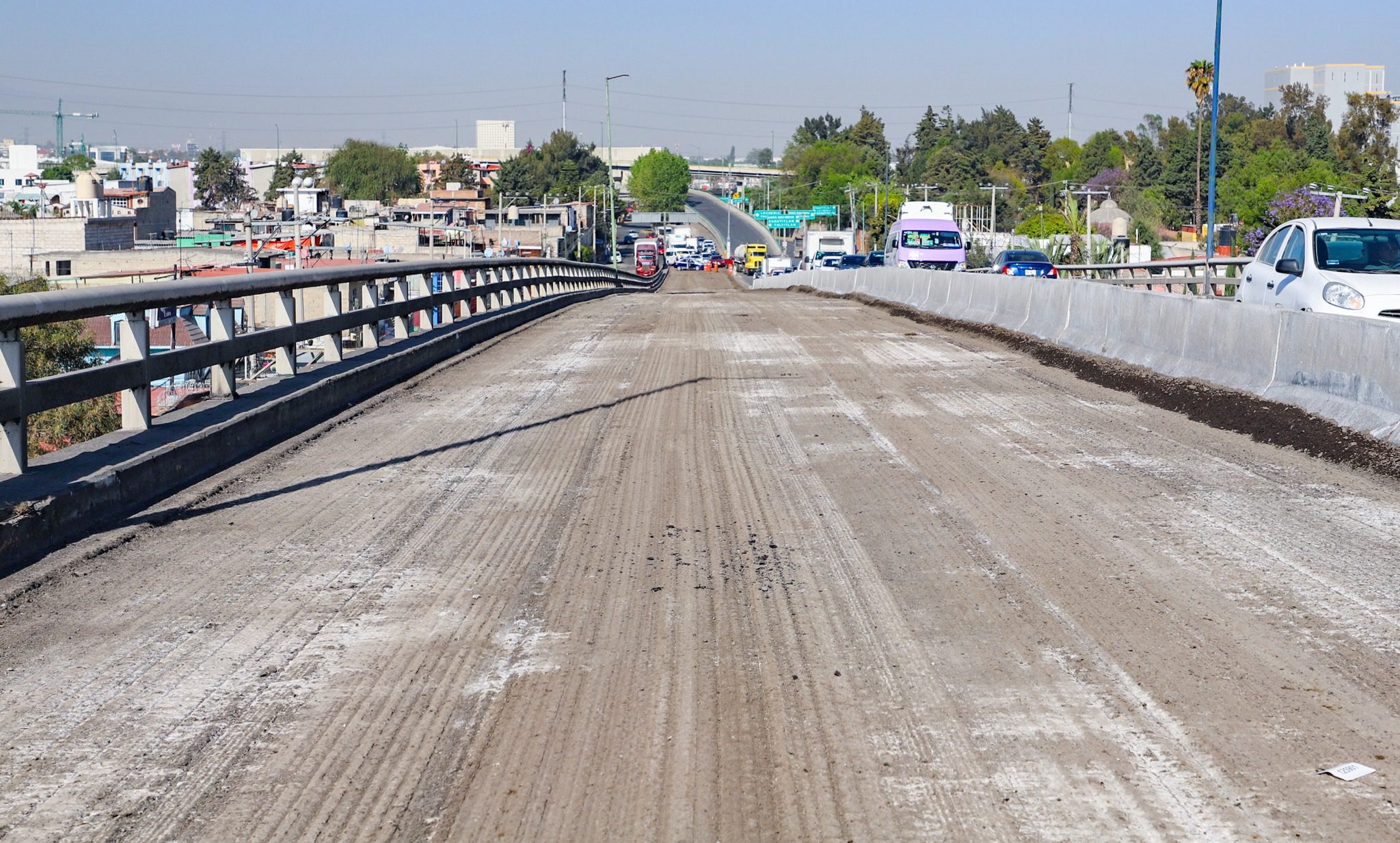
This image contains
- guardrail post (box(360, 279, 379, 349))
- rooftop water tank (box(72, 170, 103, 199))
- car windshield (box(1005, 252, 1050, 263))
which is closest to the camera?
guardrail post (box(360, 279, 379, 349))

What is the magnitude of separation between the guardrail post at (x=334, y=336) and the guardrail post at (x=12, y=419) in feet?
20.4

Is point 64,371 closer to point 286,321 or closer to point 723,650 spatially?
point 286,321

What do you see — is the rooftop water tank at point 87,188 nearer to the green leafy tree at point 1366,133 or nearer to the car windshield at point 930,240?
the car windshield at point 930,240

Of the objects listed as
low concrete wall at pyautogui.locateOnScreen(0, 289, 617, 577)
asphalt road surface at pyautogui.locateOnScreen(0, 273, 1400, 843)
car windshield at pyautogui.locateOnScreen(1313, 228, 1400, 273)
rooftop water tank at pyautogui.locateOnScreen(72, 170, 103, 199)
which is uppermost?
rooftop water tank at pyautogui.locateOnScreen(72, 170, 103, 199)

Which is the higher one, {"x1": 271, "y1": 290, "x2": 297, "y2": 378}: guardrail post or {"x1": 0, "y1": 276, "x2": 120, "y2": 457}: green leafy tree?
{"x1": 271, "y1": 290, "x2": 297, "y2": 378}: guardrail post

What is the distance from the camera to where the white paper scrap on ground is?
14.9ft

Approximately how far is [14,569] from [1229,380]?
11227 mm

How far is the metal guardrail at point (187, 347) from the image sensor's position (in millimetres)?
7672

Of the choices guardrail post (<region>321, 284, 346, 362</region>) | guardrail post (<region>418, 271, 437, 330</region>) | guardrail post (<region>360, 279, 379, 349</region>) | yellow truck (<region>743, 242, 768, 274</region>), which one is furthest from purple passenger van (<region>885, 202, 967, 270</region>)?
yellow truck (<region>743, 242, 768, 274</region>)

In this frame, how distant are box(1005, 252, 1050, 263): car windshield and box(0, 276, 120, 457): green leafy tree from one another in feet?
93.2

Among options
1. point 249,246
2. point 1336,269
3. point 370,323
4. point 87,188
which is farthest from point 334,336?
point 87,188

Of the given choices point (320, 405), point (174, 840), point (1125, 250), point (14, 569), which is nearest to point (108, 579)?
point (14, 569)

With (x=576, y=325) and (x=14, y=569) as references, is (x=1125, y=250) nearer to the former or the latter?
(x=576, y=325)

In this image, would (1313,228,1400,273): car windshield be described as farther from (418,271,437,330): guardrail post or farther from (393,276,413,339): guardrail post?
(418,271,437,330): guardrail post
